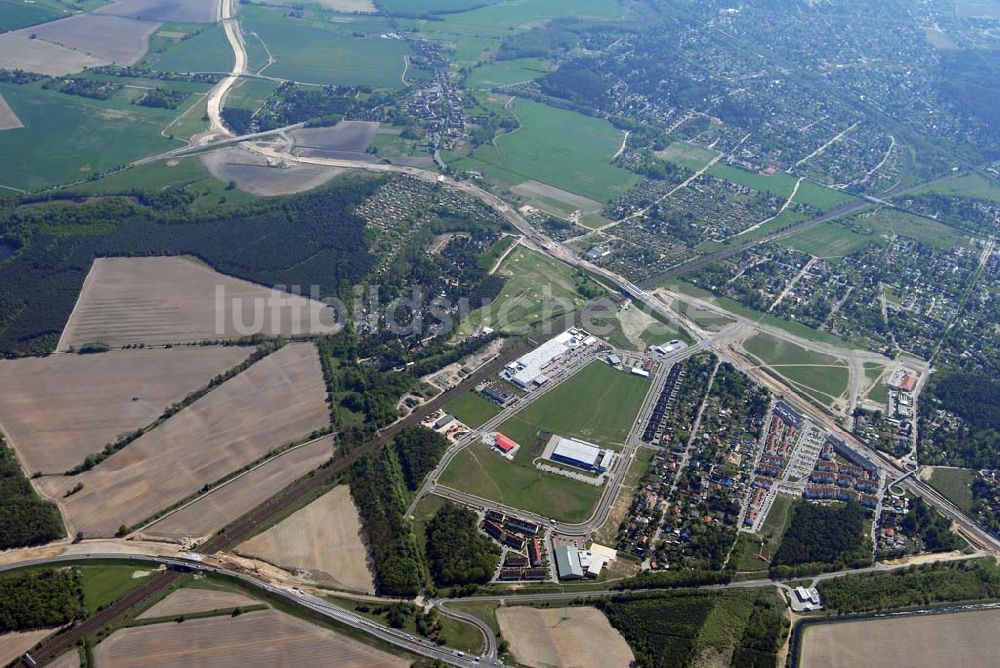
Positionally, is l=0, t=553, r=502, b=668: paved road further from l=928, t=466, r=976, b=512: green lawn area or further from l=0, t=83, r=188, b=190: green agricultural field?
l=0, t=83, r=188, b=190: green agricultural field

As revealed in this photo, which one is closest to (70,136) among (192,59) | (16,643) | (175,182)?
(175,182)

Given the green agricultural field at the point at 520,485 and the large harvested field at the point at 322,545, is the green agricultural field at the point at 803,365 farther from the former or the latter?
the large harvested field at the point at 322,545

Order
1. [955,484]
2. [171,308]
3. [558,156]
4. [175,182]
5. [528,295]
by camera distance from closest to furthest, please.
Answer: [955,484], [171,308], [528,295], [175,182], [558,156]

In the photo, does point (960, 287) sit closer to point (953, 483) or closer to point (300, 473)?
point (953, 483)

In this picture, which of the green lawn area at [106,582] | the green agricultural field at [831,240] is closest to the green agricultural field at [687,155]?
the green agricultural field at [831,240]

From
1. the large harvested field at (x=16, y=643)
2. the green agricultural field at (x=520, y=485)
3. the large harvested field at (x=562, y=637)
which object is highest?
the green agricultural field at (x=520, y=485)

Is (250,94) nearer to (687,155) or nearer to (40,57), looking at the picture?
(40,57)

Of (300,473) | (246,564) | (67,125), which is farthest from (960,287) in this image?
(67,125)
